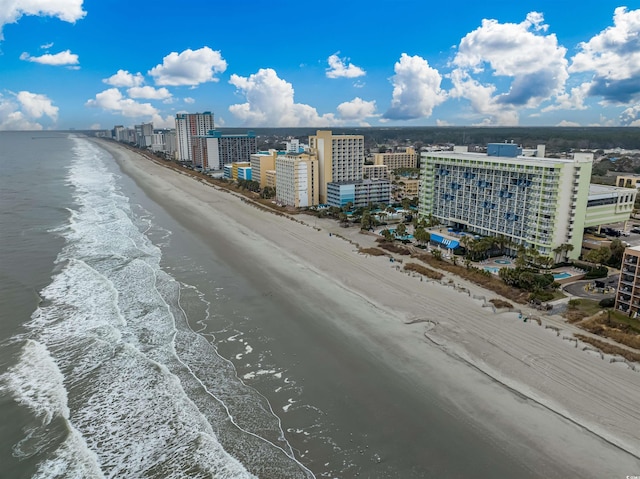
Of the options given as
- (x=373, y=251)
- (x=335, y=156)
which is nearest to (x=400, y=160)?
(x=335, y=156)

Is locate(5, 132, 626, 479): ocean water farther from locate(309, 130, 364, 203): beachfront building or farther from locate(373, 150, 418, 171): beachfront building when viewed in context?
locate(373, 150, 418, 171): beachfront building

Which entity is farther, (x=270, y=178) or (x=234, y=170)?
(x=234, y=170)

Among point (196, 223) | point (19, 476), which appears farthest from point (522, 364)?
point (196, 223)

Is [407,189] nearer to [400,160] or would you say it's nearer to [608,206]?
[608,206]

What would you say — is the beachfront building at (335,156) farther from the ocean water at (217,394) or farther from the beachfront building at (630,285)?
the beachfront building at (630,285)

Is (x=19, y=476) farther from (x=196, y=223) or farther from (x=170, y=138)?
(x=170, y=138)

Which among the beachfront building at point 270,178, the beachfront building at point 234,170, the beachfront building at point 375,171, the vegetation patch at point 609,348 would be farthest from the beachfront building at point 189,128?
the vegetation patch at point 609,348

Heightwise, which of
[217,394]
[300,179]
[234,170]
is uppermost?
[300,179]
